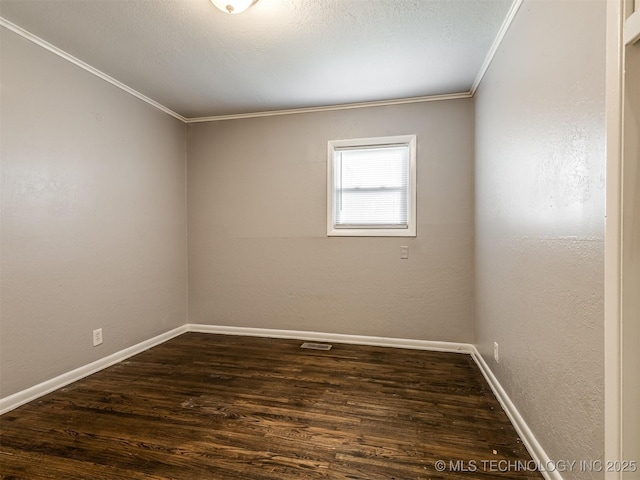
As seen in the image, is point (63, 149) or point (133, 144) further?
point (133, 144)

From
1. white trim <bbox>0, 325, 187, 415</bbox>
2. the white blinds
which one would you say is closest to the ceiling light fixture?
the white blinds

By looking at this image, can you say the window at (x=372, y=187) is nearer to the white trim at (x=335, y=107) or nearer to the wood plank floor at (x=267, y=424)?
the white trim at (x=335, y=107)

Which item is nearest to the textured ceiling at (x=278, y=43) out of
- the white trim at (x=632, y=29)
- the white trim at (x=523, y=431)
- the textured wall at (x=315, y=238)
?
the textured wall at (x=315, y=238)

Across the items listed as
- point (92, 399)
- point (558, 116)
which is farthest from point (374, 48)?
point (92, 399)

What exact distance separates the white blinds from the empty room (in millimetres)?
25

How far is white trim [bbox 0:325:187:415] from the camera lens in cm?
216

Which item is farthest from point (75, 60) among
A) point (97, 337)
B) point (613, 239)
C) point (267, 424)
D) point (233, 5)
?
point (613, 239)

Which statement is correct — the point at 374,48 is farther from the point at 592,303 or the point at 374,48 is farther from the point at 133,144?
the point at 133,144

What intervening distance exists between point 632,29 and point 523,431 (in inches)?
76.5

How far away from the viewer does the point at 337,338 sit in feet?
11.8

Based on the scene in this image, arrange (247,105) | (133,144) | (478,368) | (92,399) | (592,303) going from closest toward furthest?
(592,303), (92,399), (478,368), (133,144), (247,105)

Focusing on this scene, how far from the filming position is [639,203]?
3.31 feet

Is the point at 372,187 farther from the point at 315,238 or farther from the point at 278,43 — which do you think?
the point at 278,43

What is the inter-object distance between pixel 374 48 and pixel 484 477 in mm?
2829
